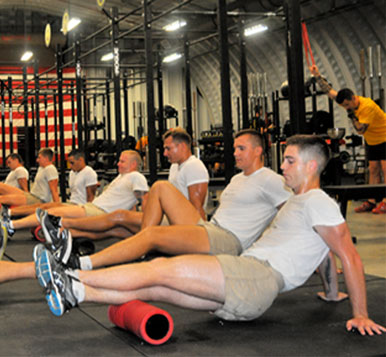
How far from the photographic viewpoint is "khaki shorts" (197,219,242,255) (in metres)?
2.97

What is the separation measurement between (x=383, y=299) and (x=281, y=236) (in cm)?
78

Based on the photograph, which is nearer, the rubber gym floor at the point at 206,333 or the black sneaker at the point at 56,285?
the black sneaker at the point at 56,285

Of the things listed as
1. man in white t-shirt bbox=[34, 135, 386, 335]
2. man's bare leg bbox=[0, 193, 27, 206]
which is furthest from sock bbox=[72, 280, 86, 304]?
man's bare leg bbox=[0, 193, 27, 206]

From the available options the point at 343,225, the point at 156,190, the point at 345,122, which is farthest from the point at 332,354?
the point at 345,122

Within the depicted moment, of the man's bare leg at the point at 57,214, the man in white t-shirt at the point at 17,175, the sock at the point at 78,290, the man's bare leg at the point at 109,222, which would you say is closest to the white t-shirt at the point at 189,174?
the man's bare leg at the point at 109,222

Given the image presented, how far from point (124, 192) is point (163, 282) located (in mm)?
2650

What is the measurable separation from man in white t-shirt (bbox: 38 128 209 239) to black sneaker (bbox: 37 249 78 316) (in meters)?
1.85

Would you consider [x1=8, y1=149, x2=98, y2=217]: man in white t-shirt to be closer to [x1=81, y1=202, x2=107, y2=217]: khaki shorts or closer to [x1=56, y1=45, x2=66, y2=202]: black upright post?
[x1=81, y1=202, x2=107, y2=217]: khaki shorts

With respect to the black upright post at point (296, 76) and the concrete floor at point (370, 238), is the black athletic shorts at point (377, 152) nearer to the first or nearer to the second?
the concrete floor at point (370, 238)

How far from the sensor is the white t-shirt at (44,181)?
666 centimetres

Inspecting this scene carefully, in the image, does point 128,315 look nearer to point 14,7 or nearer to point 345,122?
point 345,122

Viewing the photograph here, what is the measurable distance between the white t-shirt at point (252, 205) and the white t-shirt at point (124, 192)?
1.69 meters

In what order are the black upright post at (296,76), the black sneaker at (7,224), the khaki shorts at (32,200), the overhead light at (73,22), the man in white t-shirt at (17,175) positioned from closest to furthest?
the black upright post at (296,76), the black sneaker at (7,224), the khaki shorts at (32,200), the man in white t-shirt at (17,175), the overhead light at (73,22)

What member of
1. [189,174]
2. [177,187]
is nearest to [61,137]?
[177,187]
